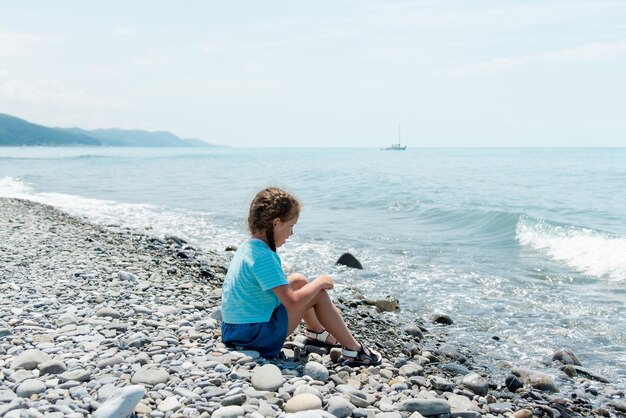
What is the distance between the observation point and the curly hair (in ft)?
17.0

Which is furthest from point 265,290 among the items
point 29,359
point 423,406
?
point 29,359

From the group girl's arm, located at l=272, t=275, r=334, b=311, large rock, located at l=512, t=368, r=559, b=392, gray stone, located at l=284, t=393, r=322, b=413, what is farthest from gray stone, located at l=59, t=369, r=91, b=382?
large rock, located at l=512, t=368, r=559, b=392

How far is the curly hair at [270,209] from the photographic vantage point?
517cm

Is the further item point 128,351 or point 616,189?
point 616,189

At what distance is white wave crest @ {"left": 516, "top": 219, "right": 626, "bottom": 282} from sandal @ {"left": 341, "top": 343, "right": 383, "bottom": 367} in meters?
7.92

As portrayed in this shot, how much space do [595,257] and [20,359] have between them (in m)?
12.2

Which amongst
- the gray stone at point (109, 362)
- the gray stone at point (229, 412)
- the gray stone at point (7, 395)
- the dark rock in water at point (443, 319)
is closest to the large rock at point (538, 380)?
the dark rock in water at point (443, 319)

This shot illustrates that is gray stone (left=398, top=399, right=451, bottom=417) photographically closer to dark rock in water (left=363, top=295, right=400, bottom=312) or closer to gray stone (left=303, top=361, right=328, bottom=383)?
gray stone (left=303, top=361, right=328, bottom=383)

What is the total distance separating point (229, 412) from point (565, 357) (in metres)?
4.62

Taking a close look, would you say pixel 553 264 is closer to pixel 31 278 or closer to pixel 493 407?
pixel 493 407

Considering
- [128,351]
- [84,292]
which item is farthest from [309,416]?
[84,292]

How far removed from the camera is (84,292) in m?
6.93

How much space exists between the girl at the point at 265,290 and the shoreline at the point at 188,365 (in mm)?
214

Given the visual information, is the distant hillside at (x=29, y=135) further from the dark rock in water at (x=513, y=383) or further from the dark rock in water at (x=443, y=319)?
the dark rock in water at (x=513, y=383)
